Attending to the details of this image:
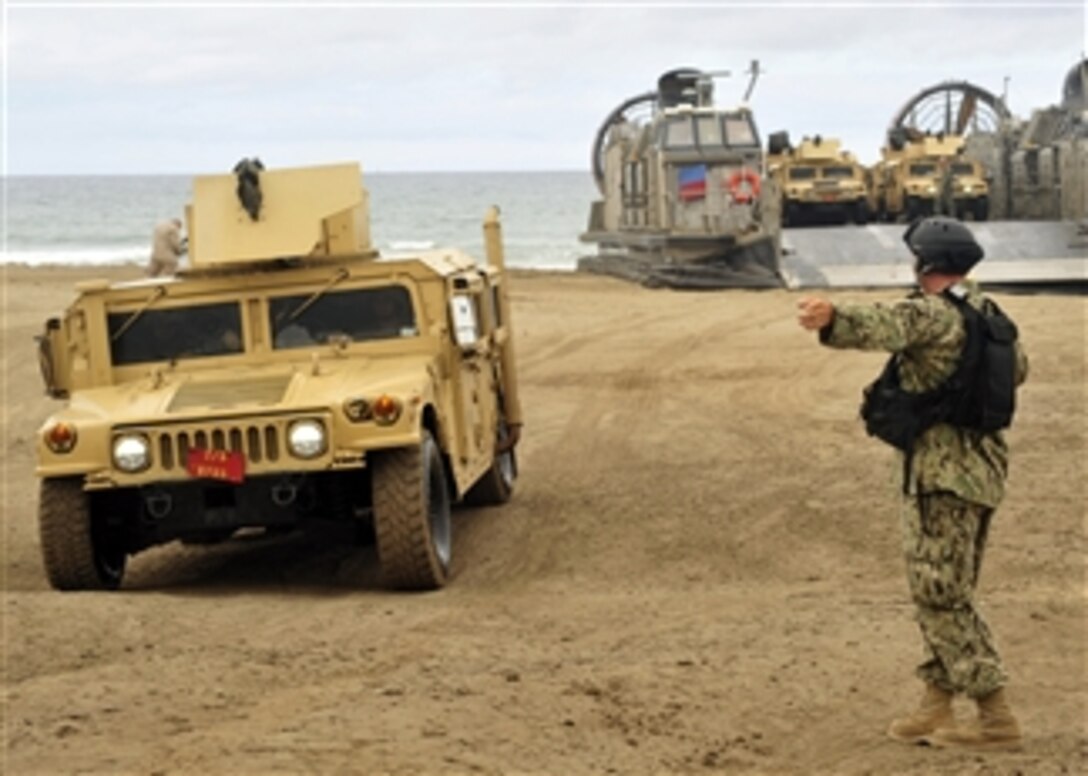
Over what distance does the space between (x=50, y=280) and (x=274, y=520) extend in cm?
2483

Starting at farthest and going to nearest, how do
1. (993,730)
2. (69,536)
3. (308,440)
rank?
(69,536), (308,440), (993,730)

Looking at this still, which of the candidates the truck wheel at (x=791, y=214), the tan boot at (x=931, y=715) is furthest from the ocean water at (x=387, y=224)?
the tan boot at (x=931, y=715)

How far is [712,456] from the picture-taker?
1325 centimetres

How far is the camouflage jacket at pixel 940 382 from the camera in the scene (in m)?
5.62

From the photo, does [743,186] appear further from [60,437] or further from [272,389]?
[60,437]

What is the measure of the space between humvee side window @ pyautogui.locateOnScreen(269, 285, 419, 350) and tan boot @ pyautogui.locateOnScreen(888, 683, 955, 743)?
448cm

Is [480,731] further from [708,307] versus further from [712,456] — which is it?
[708,307]

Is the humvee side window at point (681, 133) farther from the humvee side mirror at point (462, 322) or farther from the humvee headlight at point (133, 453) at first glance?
the humvee headlight at point (133, 453)

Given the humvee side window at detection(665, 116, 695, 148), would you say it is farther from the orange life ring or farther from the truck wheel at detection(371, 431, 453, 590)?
the truck wheel at detection(371, 431, 453, 590)

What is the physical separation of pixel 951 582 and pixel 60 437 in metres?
4.59

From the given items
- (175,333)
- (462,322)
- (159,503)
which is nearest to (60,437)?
(159,503)

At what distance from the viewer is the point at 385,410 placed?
8727 millimetres

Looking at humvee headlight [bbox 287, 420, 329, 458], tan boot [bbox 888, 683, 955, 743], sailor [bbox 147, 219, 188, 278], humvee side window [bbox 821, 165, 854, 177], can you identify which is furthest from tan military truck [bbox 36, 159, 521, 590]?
humvee side window [bbox 821, 165, 854, 177]

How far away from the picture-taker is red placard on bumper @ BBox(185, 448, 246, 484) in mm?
8742
